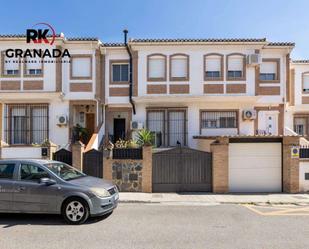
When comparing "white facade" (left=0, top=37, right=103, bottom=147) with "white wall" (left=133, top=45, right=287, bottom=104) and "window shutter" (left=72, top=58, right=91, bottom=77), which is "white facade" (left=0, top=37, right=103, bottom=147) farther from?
"white wall" (left=133, top=45, right=287, bottom=104)

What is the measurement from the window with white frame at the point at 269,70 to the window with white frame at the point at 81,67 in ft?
33.6

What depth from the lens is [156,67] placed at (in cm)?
1641

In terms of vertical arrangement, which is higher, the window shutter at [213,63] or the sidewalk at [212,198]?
the window shutter at [213,63]

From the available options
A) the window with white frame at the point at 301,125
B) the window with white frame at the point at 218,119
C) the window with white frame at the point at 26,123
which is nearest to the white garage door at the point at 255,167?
the window with white frame at the point at 218,119

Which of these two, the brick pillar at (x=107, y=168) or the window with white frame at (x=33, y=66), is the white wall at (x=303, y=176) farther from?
the window with white frame at (x=33, y=66)

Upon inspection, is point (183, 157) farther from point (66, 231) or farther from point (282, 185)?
point (66, 231)

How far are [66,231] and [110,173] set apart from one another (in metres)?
5.20

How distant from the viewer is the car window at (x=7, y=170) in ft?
24.8

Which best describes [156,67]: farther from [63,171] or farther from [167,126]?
[63,171]

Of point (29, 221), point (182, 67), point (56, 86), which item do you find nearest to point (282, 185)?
point (182, 67)

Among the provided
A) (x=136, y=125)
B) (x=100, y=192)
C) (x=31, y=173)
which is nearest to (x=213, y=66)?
(x=136, y=125)

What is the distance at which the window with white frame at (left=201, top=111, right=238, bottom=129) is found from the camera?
1658 centimetres

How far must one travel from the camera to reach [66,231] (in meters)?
6.44

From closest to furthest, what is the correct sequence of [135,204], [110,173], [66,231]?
[66,231] < [135,204] < [110,173]
